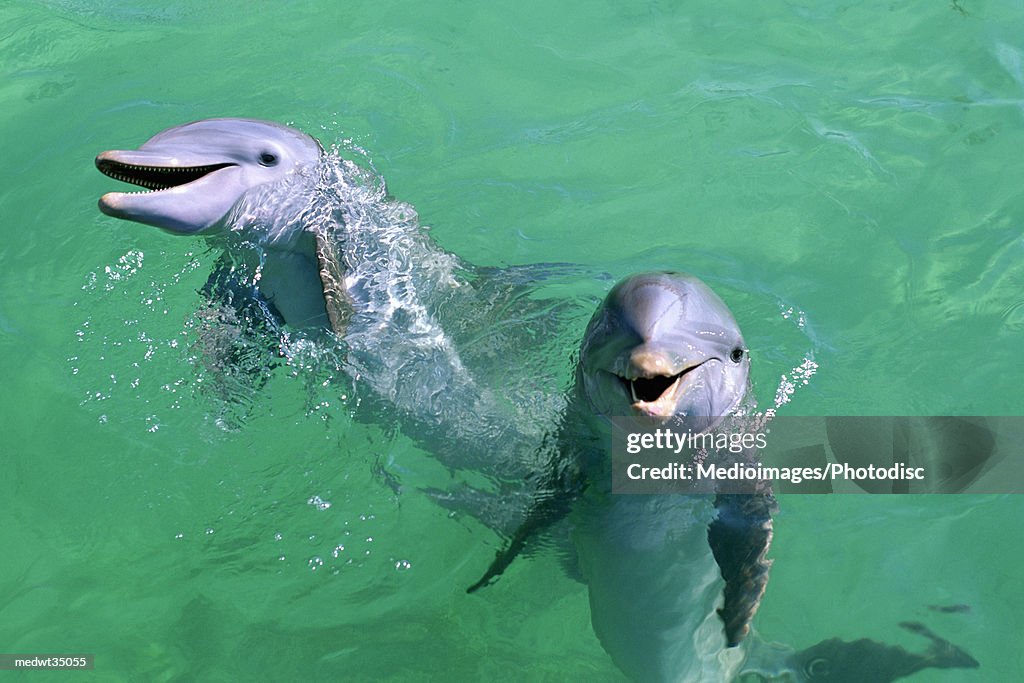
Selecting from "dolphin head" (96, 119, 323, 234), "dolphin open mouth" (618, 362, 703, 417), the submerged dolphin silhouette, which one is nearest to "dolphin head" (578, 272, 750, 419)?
"dolphin open mouth" (618, 362, 703, 417)

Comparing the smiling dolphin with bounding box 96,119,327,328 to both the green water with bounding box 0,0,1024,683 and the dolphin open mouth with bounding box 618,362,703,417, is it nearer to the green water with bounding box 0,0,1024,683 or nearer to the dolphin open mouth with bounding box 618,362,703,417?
the green water with bounding box 0,0,1024,683

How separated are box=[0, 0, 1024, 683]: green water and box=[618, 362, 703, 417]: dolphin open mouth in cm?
154

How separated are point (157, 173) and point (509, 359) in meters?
1.89

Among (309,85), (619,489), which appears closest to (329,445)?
(619,489)

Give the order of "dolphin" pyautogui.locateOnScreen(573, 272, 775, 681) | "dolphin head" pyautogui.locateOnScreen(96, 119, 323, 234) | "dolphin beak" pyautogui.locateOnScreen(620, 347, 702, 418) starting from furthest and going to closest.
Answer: "dolphin head" pyautogui.locateOnScreen(96, 119, 323, 234) < "dolphin" pyautogui.locateOnScreen(573, 272, 775, 681) < "dolphin beak" pyautogui.locateOnScreen(620, 347, 702, 418)

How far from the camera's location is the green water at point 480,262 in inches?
203

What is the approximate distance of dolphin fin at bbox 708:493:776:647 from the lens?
181 inches

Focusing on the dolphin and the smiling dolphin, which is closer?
the dolphin

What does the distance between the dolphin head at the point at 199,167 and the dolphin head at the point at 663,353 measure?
72.2 inches

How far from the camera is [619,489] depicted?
4.67 metres

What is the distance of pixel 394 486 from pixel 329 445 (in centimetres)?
41
